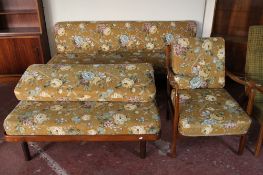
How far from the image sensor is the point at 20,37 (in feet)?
9.83

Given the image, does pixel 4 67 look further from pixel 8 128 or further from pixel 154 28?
pixel 154 28

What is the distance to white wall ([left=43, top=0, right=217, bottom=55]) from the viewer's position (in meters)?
3.13

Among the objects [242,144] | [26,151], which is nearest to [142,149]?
[242,144]

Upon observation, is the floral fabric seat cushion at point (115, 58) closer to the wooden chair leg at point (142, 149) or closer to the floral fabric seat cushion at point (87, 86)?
the floral fabric seat cushion at point (87, 86)

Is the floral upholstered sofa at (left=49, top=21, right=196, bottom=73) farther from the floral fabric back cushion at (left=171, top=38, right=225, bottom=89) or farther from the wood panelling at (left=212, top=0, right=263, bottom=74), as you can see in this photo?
the floral fabric back cushion at (left=171, top=38, right=225, bottom=89)

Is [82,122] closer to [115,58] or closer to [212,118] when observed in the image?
[212,118]

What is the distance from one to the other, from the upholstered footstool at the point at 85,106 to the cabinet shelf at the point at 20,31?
107 centimetres

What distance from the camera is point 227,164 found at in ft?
6.28

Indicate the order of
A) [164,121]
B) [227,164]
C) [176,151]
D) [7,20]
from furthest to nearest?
[7,20], [164,121], [176,151], [227,164]

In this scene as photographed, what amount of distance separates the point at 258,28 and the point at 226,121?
915 millimetres

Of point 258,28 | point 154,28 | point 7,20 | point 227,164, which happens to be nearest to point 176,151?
point 227,164

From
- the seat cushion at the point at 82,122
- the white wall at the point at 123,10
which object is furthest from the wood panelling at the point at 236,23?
the seat cushion at the point at 82,122

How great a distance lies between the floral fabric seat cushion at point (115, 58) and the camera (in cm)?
279

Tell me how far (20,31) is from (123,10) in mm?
1322
